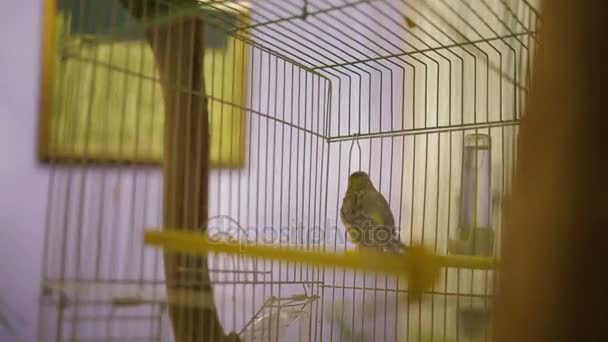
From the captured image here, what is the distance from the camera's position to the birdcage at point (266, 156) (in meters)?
0.59

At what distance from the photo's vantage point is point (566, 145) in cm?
25

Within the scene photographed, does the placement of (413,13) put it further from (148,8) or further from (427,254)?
(427,254)

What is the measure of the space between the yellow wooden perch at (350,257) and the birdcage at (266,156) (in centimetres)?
3

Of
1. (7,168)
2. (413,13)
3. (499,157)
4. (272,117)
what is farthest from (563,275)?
(7,168)

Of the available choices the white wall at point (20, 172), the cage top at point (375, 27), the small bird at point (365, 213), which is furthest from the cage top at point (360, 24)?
the white wall at point (20, 172)

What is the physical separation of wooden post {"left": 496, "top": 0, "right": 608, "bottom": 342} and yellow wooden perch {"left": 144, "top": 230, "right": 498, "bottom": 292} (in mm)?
48

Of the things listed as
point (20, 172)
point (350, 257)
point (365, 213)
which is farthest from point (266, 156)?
point (20, 172)

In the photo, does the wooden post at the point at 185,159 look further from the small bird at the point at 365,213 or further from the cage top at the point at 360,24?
the small bird at the point at 365,213

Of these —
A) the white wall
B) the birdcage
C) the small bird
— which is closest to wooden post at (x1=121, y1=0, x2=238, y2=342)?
the birdcage

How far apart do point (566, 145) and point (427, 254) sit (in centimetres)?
12

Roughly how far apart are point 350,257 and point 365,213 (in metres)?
0.38

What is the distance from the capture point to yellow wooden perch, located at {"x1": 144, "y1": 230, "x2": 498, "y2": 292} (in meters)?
0.34

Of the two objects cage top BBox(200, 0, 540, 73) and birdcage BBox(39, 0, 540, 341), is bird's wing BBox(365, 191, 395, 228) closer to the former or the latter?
birdcage BBox(39, 0, 540, 341)

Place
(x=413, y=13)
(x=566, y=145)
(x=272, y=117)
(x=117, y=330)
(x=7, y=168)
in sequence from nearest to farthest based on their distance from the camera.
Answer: (x=566, y=145)
(x=117, y=330)
(x=413, y=13)
(x=272, y=117)
(x=7, y=168)
